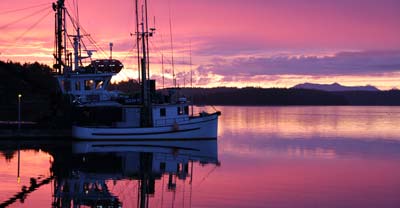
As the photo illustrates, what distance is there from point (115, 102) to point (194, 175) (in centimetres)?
1629

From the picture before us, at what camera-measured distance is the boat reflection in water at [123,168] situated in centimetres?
1930

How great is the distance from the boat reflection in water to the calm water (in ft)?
0.12

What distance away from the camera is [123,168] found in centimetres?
2631

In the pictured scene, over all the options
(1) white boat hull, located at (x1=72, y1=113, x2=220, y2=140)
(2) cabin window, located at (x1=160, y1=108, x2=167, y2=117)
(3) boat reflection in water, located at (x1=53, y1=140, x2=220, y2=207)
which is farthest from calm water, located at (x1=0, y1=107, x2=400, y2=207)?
(2) cabin window, located at (x1=160, y1=108, x2=167, y2=117)

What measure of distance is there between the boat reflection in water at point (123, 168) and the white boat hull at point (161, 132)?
740 millimetres

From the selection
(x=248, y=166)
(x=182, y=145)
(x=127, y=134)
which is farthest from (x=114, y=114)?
(x=248, y=166)

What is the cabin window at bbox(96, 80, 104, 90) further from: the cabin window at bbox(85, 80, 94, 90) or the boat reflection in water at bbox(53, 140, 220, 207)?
the boat reflection in water at bbox(53, 140, 220, 207)

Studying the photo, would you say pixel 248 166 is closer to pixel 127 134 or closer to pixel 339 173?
pixel 339 173

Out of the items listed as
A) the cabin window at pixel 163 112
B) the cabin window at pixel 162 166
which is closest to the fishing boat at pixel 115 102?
the cabin window at pixel 163 112

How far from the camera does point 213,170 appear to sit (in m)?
26.8

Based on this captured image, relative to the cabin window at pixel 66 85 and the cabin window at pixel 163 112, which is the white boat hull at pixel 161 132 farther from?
the cabin window at pixel 66 85

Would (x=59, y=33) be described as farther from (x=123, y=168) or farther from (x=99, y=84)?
(x=123, y=168)

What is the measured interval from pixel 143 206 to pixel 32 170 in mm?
8672

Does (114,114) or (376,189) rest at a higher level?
(114,114)
